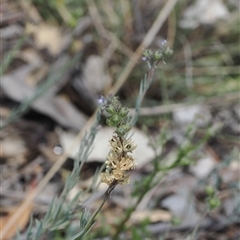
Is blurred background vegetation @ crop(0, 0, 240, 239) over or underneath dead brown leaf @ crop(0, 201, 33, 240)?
over

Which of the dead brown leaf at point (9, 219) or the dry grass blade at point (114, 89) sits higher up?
the dry grass blade at point (114, 89)

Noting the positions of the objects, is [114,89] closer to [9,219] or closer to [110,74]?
[110,74]

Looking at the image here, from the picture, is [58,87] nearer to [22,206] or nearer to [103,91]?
[103,91]

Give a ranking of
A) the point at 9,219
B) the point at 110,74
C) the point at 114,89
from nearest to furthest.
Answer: the point at 9,219, the point at 114,89, the point at 110,74

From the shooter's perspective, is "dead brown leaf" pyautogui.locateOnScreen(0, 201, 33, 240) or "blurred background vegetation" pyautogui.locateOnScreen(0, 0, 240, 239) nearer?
"dead brown leaf" pyautogui.locateOnScreen(0, 201, 33, 240)

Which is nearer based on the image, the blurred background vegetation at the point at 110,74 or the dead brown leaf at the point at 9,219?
the dead brown leaf at the point at 9,219

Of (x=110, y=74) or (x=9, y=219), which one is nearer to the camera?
(x=9, y=219)

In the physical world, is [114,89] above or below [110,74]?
below

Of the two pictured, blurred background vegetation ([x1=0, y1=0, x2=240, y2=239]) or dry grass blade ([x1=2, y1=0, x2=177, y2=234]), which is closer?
dry grass blade ([x1=2, y1=0, x2=177, y2=234])

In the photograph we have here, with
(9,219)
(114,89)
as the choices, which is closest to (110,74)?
(114,89)

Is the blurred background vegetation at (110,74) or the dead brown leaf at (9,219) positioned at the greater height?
the blurred background vegetation at (110,74)

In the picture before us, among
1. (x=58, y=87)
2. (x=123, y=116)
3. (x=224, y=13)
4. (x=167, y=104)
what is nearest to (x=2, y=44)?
(x=58, y=87)
